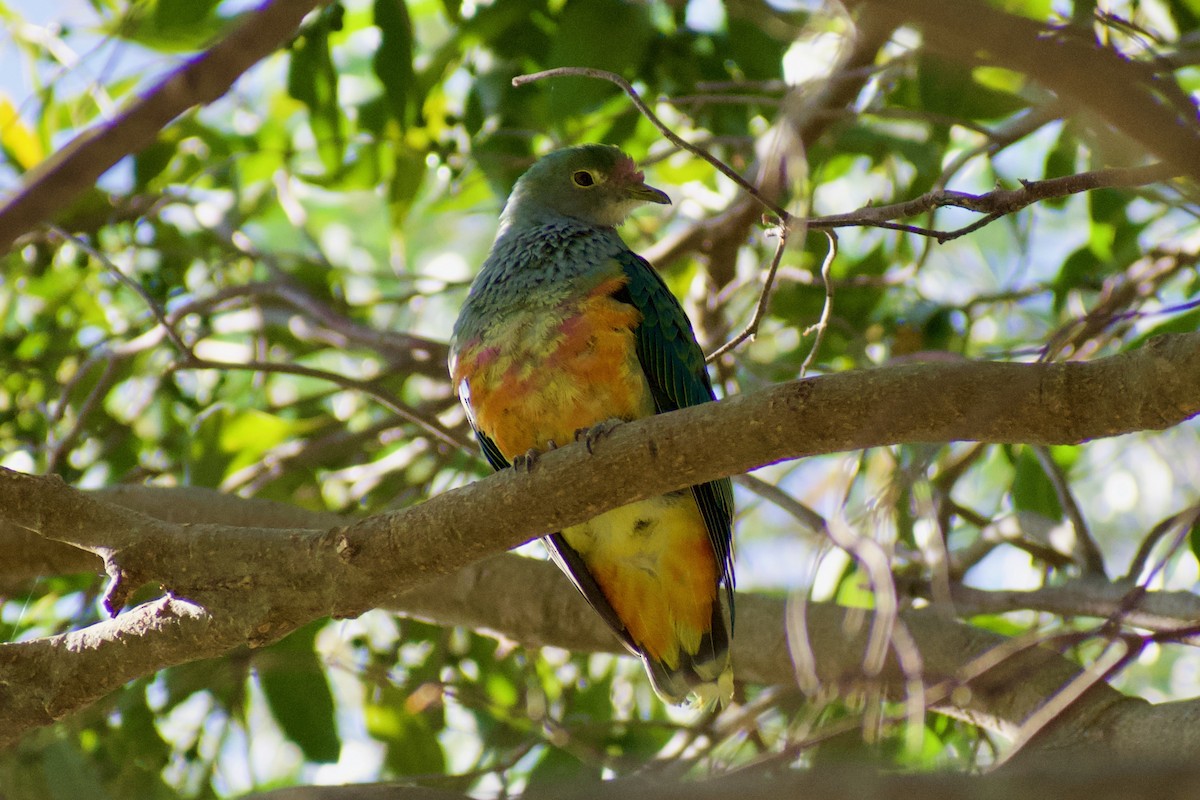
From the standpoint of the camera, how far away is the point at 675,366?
3.46 meters

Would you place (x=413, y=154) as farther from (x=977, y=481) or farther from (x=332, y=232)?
(x=977, y=481)

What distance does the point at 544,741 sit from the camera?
158 inches

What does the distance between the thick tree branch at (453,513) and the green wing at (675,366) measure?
0.94 metres

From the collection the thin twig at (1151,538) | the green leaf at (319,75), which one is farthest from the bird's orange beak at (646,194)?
the thin twig at (1151,538)

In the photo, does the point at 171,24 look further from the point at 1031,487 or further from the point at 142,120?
the point at 1031,487

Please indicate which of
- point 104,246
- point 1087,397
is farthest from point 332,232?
point 1087,397

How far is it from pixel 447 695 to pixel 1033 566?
199 centimetres

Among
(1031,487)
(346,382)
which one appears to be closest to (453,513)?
(346,382)

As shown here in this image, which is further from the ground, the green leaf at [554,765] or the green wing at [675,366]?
the green wing at [675,366]

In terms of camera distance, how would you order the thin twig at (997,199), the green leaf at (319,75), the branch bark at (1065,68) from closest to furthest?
the branch bark at (1065,68) → the thin twig at (997,199) → the green leaf at (319,75)

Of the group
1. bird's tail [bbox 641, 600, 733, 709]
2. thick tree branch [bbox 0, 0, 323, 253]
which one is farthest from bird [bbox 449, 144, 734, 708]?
thick tree branch [bbox 0, 0, 323, 253]

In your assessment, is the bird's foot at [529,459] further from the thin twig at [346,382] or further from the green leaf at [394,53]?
the green leaf at [394,53]

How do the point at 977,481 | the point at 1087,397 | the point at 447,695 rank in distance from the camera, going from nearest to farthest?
the point at 1087,397
the point at 447,695
the point at 977,481

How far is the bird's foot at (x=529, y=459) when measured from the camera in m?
2.50
